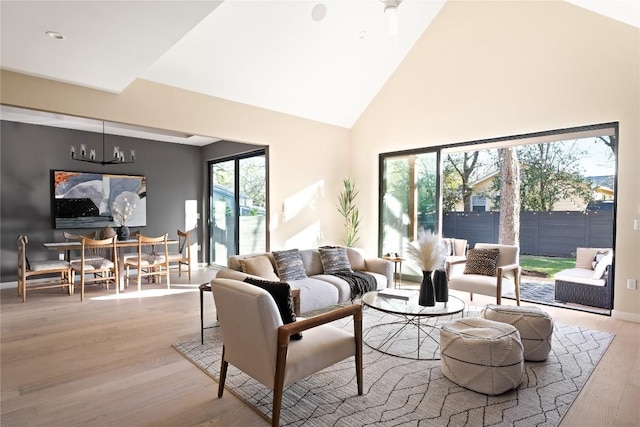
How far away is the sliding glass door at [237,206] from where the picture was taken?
7230 mm

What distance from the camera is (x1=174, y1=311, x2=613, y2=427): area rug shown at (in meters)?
2.26

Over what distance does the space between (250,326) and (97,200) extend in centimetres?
620

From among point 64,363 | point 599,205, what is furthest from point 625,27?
point 64,363

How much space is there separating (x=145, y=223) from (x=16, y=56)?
15.1 feet

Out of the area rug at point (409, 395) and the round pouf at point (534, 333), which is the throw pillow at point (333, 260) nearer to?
the area rug at point (409, 395)

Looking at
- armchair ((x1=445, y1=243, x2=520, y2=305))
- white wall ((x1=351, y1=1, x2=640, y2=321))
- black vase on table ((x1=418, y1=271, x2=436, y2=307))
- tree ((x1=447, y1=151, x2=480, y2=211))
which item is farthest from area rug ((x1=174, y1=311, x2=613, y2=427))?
tree ((x1=447, y1=151, x2=480, y2=211))

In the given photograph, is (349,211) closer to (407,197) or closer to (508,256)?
(407,197)

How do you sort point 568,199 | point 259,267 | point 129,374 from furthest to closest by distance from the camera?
point 568,199 → point 259,267 → point 129,374

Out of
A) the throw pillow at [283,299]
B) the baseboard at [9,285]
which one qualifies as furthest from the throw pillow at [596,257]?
the baseboard at [9,285]

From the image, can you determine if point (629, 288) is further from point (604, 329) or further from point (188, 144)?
point (188, 144)

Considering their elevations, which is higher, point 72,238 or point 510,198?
point 510,198

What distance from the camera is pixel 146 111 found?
4.60m

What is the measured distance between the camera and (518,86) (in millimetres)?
5008

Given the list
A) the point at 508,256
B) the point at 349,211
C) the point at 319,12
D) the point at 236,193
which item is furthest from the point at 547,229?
the point at 236,193
